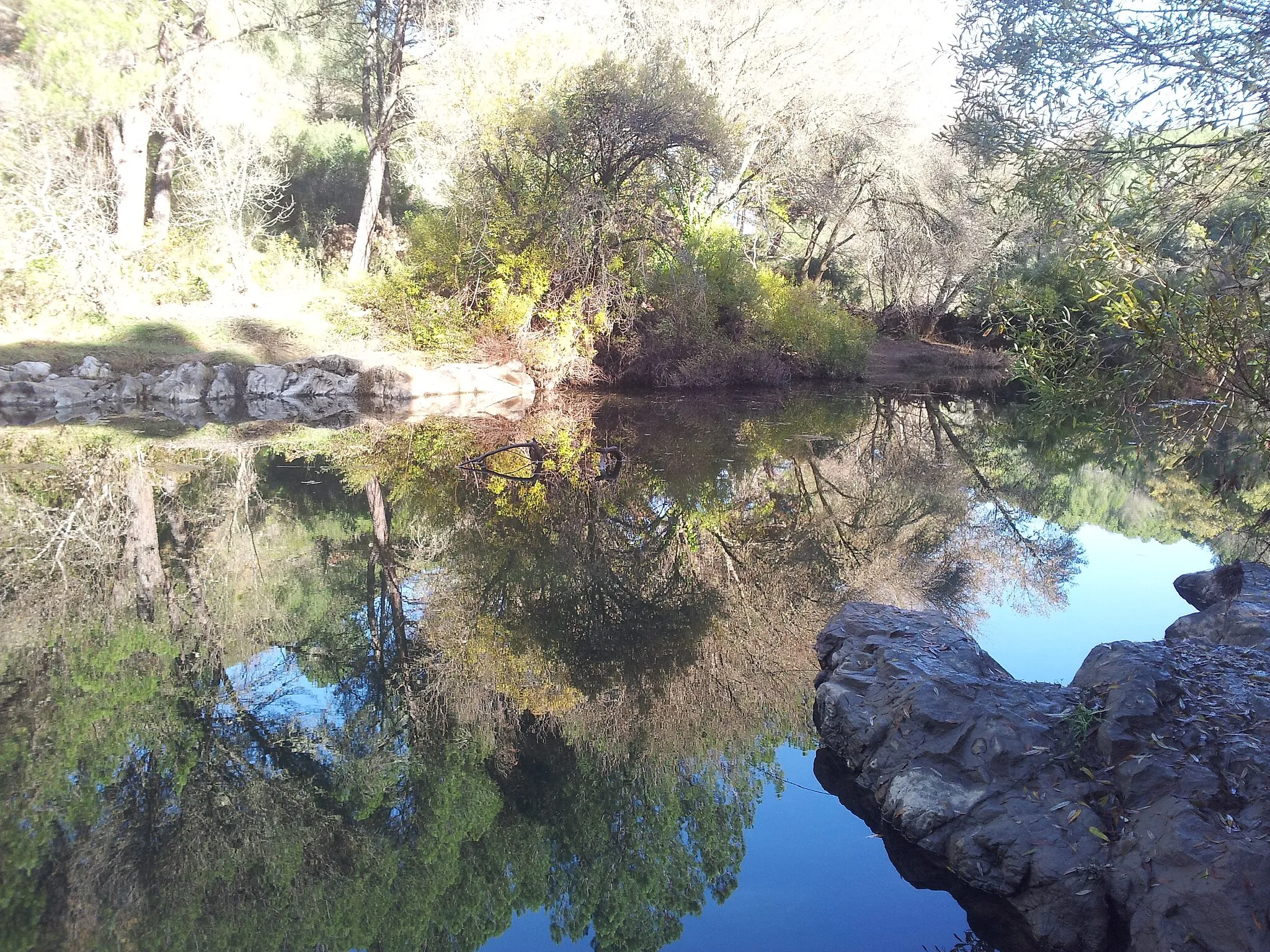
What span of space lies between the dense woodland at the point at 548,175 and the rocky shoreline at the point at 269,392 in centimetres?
98

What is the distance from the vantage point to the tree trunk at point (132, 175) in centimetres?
1772

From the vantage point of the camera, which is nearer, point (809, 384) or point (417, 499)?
point (417, 499)

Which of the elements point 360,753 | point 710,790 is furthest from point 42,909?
point 710,790

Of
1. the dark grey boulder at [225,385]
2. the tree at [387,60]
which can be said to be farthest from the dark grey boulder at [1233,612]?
the tree at [387,60]

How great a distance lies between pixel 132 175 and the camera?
58.5ft

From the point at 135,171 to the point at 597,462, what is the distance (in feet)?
50.6

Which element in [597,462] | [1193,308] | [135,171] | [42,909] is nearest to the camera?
[42,909]

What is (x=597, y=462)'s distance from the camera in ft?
30.4

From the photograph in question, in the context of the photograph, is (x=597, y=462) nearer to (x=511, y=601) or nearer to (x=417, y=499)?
(x=417, y=499)

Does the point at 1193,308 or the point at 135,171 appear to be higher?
the point at 1193,308

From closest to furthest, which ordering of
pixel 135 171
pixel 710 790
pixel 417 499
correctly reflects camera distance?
pixel 710 790, pixel 417 499, pixel 135 171

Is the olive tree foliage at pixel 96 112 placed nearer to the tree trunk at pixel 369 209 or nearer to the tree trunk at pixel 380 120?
the tree trunk at pixel 369 209

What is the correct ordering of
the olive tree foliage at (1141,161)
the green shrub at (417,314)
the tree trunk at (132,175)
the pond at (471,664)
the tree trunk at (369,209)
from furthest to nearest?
the tree trunk at (369,209), the tree trunk at (132,175), the green shrub at (417,314), the olive tree foliage at (1141,161), the pond at (471,664)

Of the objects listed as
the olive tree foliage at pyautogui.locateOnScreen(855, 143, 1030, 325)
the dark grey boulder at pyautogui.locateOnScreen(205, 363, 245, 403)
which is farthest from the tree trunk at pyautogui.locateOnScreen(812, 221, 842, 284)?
the dark grey boulder at pyautogui.locateOnScreen(205, 363, 245, 403)
